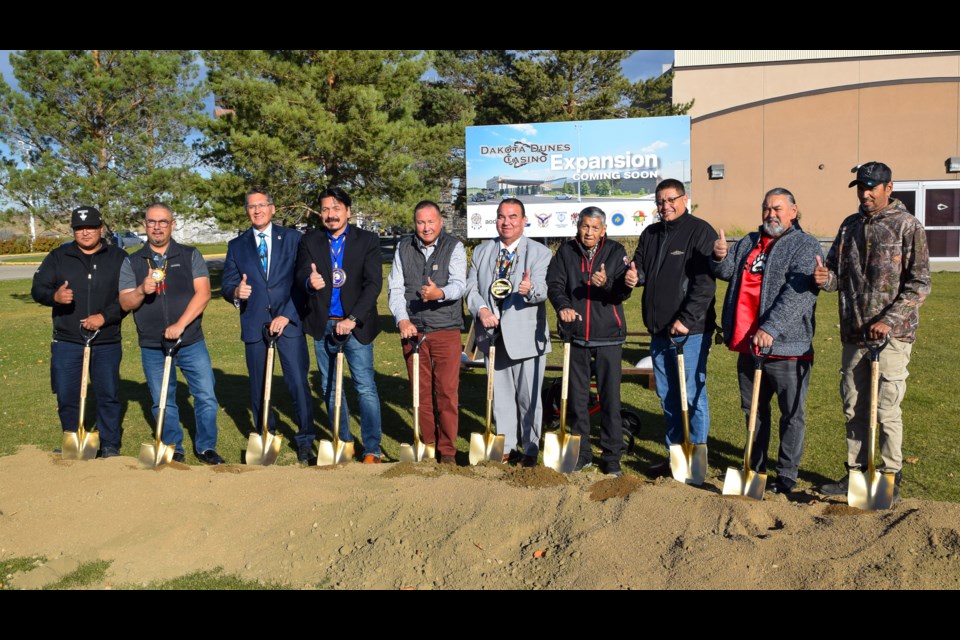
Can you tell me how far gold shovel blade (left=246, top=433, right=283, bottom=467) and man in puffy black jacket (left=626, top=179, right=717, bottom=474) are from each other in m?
3.14

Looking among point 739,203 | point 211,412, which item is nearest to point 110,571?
point 211,412

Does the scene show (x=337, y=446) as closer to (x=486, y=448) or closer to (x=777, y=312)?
(x=486, y=448)

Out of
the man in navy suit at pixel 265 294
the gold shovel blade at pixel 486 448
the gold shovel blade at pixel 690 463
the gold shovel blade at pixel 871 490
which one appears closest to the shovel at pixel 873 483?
the gold shovel blade at pixel 871 490

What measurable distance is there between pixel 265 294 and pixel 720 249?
11.8 feet

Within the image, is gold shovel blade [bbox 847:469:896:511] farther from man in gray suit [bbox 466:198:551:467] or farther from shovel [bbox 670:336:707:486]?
man in gray suit [bbox 466:198:551:467]

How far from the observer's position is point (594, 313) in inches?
236

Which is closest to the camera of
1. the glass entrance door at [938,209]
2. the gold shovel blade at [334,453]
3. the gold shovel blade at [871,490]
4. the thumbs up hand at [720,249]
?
the gold shovel blade at [871,490]

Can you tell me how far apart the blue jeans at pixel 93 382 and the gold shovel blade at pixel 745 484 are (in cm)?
505

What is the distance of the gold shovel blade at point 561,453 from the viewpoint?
19.8 ft

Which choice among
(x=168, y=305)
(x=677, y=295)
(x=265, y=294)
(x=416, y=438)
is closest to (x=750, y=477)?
(x=677, y=295)

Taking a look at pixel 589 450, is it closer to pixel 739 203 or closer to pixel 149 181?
pixel 149 181

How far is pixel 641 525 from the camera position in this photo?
4648mm

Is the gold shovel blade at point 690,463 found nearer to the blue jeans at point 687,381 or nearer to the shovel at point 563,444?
the blue jeans at point 687,381

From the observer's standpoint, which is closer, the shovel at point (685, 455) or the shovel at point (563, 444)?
the shovel at point (685, 455)
